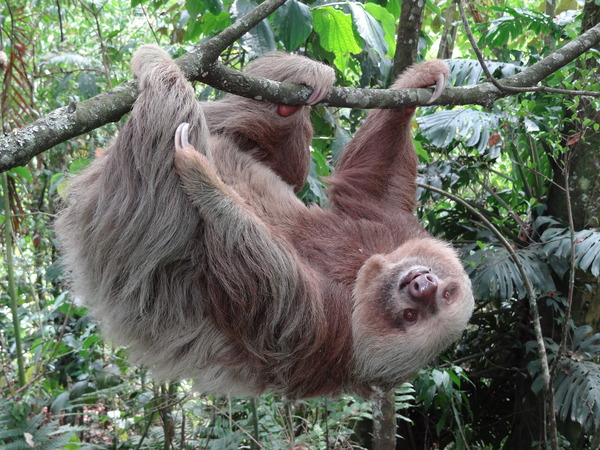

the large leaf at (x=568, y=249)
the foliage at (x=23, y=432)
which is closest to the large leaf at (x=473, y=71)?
the large leaf at (x=568, y=249)

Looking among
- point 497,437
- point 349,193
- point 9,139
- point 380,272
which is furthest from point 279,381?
point 497,437

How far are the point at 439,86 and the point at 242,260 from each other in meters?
2.17

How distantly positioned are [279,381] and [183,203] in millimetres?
1445

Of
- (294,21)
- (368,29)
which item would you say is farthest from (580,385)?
(294,21)

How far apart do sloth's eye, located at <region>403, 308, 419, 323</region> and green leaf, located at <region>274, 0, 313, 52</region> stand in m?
2.14

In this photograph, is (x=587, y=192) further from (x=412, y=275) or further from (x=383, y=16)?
(x=412, y=275)

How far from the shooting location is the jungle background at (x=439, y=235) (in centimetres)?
570

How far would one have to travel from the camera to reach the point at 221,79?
351cm

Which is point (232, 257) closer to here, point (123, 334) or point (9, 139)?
point (123, 334)

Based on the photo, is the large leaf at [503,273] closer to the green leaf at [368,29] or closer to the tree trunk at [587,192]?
the tree trunk at [587,192]

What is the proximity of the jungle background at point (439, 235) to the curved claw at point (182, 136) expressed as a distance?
1.28 m

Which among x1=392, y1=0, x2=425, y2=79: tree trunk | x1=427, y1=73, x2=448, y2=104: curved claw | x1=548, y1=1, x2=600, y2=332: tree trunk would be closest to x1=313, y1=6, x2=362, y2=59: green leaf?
x1=427, y1=73, x2=448, y2=104: curved claw

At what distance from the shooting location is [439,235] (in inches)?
310

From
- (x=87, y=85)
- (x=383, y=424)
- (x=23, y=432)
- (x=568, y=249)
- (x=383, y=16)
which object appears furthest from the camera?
(x=568, y=249)
